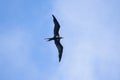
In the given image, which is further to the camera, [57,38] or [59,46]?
[59,46]

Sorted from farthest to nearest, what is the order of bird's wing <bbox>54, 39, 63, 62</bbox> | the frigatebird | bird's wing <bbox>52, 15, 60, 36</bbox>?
bird's wing <bbox>54, 39, 63, 62</bbox> → the frigatebird → bird's wing <bbox>52, 15, 60, 36</bbox>

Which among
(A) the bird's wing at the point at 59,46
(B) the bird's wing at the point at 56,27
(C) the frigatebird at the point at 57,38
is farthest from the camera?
(A) the bird's wing at the point at 59,46

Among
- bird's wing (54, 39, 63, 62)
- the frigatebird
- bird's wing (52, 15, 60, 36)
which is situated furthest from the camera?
bird's wing (54, 39, 63, 62)

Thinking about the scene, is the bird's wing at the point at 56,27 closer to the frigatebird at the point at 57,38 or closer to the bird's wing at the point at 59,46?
the frigatebird at the point at 57,38

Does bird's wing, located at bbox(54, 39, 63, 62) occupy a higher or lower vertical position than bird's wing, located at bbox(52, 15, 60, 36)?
lower

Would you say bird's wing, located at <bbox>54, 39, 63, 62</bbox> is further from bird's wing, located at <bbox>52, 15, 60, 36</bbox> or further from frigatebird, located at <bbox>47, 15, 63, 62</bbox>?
bird's wing, located at <bbox>52, 15, 60, 36</bbox>

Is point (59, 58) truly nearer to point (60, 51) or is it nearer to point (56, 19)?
point (60, 51)

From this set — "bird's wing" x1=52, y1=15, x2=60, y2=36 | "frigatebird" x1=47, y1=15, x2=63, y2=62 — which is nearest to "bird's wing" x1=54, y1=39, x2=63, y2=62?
"frigatebird" x1=47, y1=15, x2=63, y2=62

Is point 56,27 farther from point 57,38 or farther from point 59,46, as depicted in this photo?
point 59,46

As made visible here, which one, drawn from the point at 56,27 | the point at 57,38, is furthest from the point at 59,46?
the point at 56,27

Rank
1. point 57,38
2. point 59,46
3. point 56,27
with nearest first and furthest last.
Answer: point 56,27
point 57,38
point 59,46

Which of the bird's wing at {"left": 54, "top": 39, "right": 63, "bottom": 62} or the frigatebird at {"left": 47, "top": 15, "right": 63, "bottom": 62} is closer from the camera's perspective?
the frigatebird at {"left": 47, "top": 15, "right": 63, "bottom": 62}

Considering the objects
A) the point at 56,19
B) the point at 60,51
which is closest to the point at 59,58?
the point at 60,51

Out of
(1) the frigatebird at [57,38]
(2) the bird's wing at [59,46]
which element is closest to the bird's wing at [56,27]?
(1) the frigatebird at [57,38]
